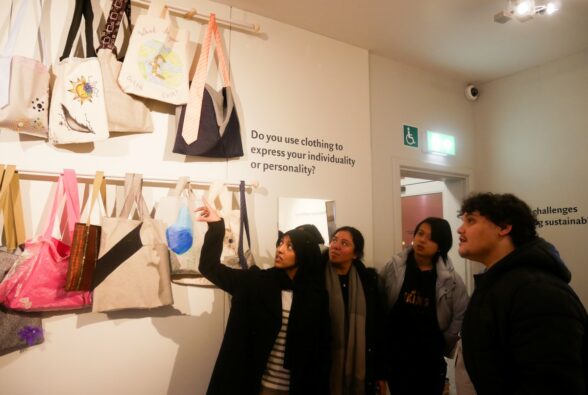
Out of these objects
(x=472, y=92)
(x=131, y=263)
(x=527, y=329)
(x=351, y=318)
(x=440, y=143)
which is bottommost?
(x=351, y=318)

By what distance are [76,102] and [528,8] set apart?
7.82 ft

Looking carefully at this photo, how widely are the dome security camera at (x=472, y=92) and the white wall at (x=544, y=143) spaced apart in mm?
59

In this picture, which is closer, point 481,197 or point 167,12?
point 481,197

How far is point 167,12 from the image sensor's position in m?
2.02

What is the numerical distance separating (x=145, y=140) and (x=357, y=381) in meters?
1.66

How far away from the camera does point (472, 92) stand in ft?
11.5

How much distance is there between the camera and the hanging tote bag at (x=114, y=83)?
1831 mm

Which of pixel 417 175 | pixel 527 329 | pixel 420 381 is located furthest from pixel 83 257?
pixel 417 175

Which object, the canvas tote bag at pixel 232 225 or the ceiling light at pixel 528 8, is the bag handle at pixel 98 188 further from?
the ceiling light at pixel 528 8

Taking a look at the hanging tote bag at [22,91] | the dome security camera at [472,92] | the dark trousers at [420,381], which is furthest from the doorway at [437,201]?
the hanging tote bag at [22,91]

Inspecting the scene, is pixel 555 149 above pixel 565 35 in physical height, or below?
below

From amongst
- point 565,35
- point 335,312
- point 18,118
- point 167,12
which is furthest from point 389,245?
point 18,118

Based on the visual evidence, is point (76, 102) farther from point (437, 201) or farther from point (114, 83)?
point (437, 201)

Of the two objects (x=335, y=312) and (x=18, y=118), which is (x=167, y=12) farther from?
(x=335, y=312)
